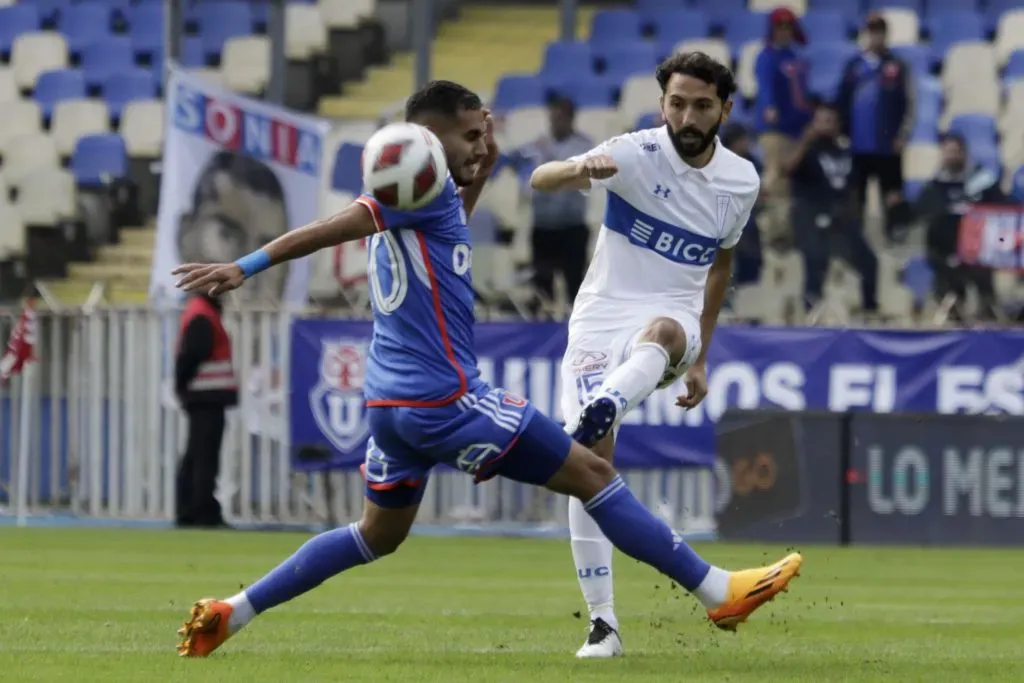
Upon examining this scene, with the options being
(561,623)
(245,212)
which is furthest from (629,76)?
(561,623)

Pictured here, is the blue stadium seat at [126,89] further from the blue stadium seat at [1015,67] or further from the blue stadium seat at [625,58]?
the blue stadium seat at [1015,67]

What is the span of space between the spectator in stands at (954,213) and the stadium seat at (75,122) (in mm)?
10612

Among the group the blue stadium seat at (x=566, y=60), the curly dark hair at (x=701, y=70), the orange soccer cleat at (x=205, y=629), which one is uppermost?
the blue stadium seat at (x=566, y=60)

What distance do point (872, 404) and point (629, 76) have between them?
287 inches

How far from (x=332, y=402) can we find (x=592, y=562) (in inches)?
377

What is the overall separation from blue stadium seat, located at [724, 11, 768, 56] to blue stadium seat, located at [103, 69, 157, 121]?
22.2ft

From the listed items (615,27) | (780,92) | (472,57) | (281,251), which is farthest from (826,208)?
(281,251)

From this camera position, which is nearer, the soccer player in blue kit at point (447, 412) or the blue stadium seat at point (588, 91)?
the soccer player in blue kit at point (447, 412)

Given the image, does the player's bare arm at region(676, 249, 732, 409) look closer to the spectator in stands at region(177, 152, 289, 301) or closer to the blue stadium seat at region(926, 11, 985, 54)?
the spectator in stands at region(177, 152, 289, 301)

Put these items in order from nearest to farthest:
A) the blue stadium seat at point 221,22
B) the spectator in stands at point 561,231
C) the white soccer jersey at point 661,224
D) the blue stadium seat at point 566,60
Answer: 1. the white soccer jersey at point 661,224
2. the spectator in stands at point 561,231
3. the blue stadium seat at point 566,60
4. the blue stadium seat at point 221,22

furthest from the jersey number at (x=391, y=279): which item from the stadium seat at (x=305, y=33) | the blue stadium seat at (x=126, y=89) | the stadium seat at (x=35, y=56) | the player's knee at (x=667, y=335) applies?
the stadium seat at (x=35, y=56)

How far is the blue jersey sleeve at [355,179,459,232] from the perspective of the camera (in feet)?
24.0

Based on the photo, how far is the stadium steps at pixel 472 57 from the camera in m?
24.8

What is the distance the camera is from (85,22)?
87.1 feet
